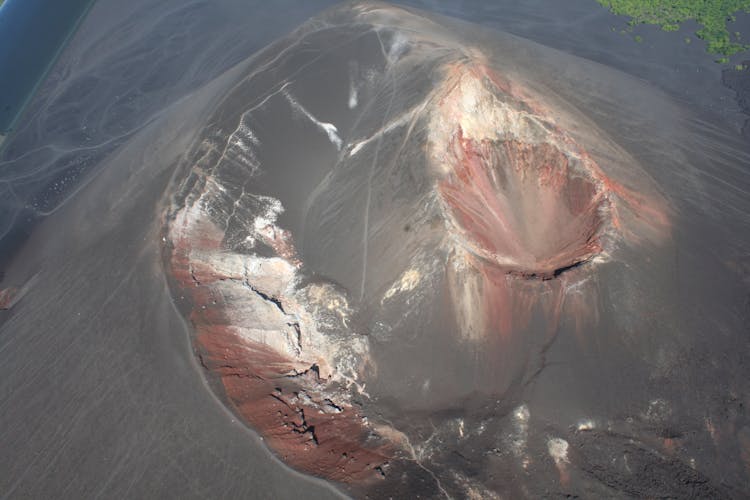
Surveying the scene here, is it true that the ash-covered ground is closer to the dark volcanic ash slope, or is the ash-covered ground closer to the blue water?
the dark volcanic ash slope

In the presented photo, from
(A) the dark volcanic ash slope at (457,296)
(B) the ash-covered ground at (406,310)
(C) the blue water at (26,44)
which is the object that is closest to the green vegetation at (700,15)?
(B) the ash-covered ground at (406,310)

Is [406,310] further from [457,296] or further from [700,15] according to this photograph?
[700,15]

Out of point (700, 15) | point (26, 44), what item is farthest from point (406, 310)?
point (700, 15)

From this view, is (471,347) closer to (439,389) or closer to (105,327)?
(439,389)

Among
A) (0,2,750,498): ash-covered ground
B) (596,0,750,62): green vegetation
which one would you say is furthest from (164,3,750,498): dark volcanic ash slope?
(596,0,750,62): green vegetation

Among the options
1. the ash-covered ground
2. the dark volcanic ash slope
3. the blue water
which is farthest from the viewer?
the blue water

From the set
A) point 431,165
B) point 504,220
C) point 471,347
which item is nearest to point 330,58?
point 431,165
